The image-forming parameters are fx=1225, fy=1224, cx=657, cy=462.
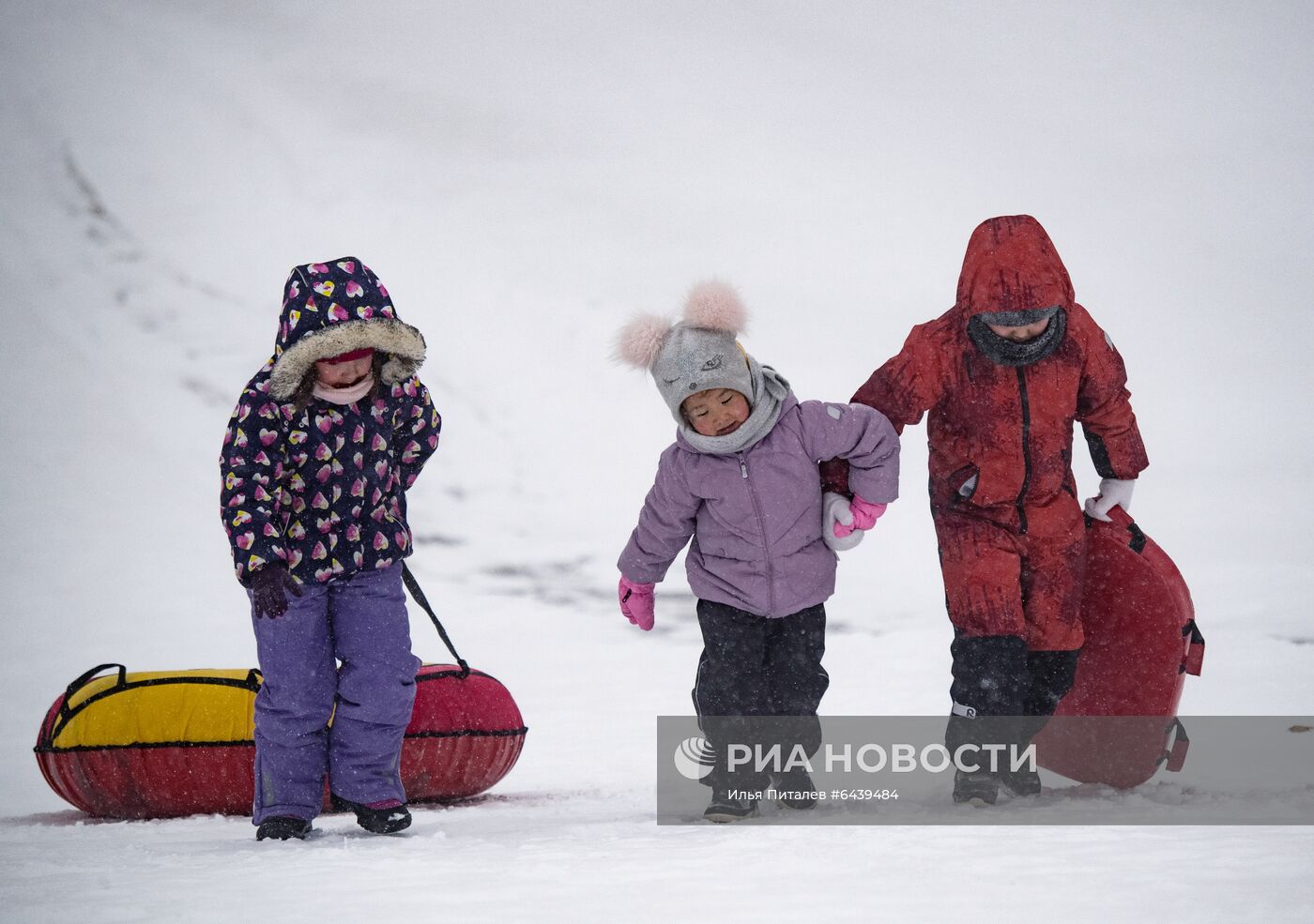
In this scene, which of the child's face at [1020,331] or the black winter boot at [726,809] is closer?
the black winter boot at [726,809]

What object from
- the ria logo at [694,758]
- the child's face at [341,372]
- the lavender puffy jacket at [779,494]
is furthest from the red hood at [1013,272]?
the child's face at [341,372]

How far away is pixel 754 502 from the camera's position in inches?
93.4

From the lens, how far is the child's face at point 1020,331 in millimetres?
2410

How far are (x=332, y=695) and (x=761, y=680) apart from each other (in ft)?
2.73

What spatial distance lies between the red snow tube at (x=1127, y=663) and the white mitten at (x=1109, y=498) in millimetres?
17

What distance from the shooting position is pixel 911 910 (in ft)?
4.69

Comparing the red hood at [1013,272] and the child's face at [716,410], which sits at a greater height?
the red hood at [1013,272]

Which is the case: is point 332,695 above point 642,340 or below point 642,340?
below

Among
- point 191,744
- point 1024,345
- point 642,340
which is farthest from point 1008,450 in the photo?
point 191,744

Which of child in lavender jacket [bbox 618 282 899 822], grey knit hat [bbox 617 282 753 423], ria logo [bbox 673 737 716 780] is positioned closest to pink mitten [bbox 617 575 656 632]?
child in lavender jacket [bbox 618 282 899 822]

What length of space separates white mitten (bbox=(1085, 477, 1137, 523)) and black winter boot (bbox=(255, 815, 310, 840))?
173 centimetres

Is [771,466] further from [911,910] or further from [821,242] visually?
[821,242]

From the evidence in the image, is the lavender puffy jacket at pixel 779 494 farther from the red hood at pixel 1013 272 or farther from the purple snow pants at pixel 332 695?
the purple snow pants at pixel 332 695

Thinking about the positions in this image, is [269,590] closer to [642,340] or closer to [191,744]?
[191,744]
